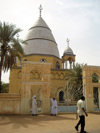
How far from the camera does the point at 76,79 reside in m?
18.3

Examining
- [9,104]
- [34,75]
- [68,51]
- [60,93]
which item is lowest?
[9,104]

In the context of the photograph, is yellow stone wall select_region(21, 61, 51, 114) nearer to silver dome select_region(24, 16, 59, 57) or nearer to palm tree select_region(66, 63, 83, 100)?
palm tree select_region(66, 63, 83, 100)

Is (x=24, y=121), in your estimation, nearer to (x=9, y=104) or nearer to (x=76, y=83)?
(x=9, y=104)

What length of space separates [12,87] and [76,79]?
928 centimetres

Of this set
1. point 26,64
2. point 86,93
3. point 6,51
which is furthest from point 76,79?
→ point 6,51

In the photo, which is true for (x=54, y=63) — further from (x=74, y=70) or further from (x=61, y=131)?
(x=61, y=131)

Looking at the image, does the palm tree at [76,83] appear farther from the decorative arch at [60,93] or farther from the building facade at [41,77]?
the decorative arch at [60,93]

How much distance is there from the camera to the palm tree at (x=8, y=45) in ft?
42.4

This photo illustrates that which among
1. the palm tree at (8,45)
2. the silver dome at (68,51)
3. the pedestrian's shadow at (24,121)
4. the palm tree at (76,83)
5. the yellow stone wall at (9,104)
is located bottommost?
the pedestrian's shadow at (24,121)

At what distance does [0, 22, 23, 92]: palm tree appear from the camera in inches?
509

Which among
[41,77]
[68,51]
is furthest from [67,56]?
[41,77]

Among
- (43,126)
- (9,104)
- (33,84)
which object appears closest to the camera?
(43,126)

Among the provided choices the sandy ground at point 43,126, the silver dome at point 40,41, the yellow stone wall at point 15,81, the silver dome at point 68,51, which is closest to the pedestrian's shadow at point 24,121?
the sandy ground at point 43,126

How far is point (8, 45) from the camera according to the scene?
13.2 meters
